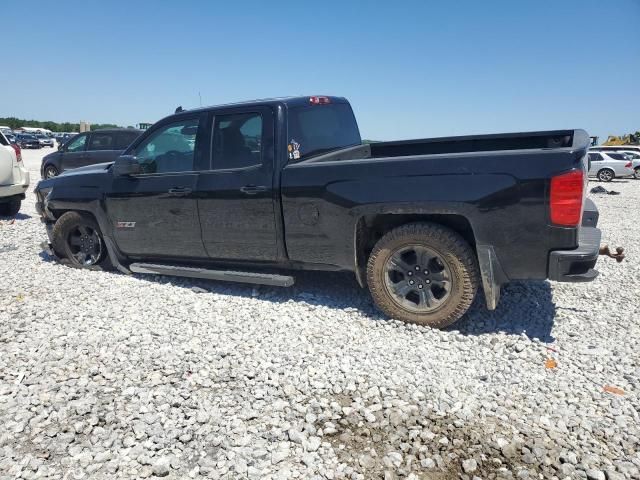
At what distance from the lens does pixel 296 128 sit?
4.41 metres

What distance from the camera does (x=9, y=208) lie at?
9445mm

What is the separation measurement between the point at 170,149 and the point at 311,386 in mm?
3118

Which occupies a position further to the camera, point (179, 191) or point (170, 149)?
point (170, 149)

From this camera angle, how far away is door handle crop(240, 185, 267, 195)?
424 cm

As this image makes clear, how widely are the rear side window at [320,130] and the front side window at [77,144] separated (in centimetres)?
1230

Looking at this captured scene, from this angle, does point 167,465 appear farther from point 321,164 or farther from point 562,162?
point 562,162

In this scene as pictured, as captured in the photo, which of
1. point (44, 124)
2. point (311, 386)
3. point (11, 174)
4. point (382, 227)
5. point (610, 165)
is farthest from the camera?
point (44, 124)

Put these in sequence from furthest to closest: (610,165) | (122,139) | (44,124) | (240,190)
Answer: (44,124), (610,165), (122,139), (240,190)

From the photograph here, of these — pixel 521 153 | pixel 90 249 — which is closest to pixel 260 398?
pixel 521 153

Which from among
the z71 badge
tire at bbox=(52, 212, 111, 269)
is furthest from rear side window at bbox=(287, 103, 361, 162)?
tire at bbox=(52, 212, 111, 269)

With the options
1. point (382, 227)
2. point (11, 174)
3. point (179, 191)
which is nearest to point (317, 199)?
point (382, 227)

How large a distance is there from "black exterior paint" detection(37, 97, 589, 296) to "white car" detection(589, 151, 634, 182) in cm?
2125

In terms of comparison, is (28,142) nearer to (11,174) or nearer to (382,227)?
(11,174)

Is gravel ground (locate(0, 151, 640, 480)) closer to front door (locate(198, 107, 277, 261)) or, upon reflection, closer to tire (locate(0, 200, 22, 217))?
front door (locate(198, 107, 277, 261))
